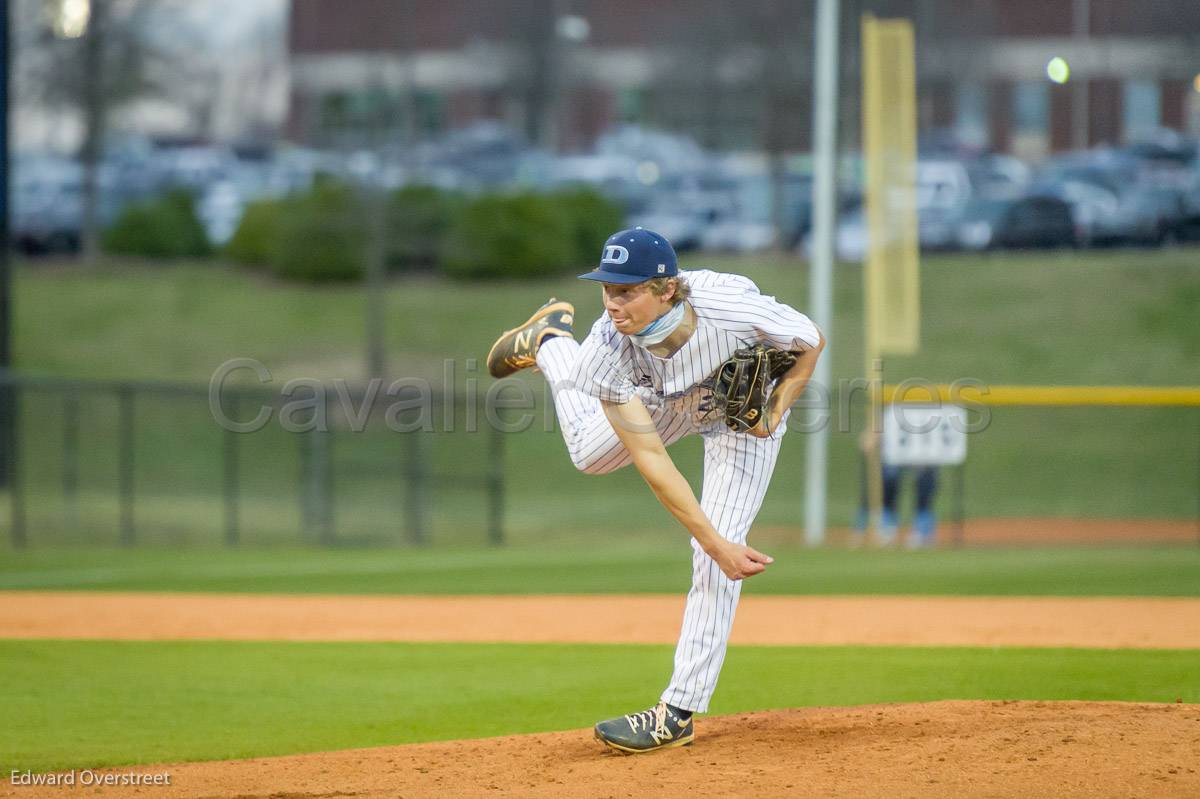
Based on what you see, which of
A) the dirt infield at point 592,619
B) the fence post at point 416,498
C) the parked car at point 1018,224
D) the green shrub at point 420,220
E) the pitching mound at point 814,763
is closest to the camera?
the pitching mound at point 814,763

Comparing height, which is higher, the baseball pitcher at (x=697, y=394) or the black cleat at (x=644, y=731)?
the baseball pitcher at (x=697, y=394)

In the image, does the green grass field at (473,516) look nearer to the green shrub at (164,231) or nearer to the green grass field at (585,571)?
the green grass field at (585,571)

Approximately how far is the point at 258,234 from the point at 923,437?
21.0 meters

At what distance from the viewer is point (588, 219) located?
30.7 m

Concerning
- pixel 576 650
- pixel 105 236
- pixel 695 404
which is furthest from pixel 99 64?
pixel 695 404

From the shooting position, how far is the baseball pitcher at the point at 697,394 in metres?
4.71

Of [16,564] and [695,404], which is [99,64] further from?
[695,404]

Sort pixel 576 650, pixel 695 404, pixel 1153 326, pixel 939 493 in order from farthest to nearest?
pixel 1153 326 < pixel 939 493 < pixel 576 650 < pixel 695 404

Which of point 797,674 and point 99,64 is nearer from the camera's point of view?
point 797,674

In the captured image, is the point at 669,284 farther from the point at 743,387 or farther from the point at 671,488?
the point at 671,488

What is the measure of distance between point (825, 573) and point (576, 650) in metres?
4.91

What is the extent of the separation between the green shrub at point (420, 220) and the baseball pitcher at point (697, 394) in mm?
26607

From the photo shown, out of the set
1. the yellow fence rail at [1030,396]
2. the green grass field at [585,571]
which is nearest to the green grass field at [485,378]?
the yellow fence rail at [1030,396]

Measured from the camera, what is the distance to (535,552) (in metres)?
15.7
